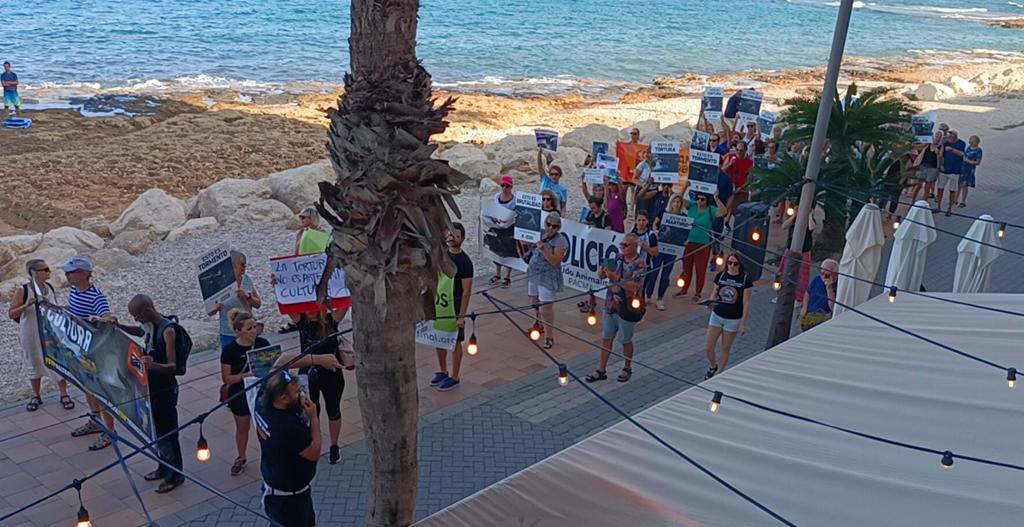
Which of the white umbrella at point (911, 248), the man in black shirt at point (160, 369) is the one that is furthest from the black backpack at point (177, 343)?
the white umbrella at point (911, 248)

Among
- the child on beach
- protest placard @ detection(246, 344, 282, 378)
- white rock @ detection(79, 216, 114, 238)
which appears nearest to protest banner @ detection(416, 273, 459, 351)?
protest placard @ detection(246, 344, 282, 378)

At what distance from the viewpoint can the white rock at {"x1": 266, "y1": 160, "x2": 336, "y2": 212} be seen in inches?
717

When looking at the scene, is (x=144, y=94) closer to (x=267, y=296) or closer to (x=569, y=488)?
(x=267, y=296)

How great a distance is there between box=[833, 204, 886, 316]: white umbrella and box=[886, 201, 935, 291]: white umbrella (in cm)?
47

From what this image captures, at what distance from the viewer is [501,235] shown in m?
12.3

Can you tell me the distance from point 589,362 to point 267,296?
5266 millimetres

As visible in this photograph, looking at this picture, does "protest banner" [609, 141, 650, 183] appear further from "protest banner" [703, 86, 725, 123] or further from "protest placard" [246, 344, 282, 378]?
"protest placard" [246, 344, 282, 378]

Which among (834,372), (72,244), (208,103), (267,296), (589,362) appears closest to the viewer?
(834,372)

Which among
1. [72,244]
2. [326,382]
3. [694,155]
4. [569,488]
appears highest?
[694,155]

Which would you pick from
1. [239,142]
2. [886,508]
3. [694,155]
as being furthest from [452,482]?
[239,142]

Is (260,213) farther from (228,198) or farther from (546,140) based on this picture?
(546,140)

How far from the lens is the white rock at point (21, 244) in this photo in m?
14.7

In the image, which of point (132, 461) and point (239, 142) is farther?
point (239, 142)

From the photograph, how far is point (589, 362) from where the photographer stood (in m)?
10.8
